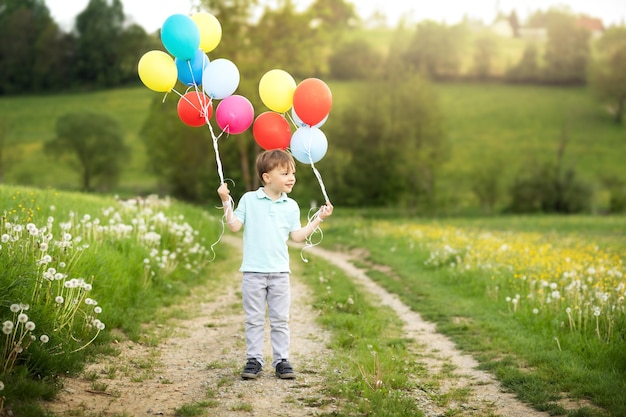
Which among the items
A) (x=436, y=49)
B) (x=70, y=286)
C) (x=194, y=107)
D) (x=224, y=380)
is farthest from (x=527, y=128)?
(x=70, y=286)

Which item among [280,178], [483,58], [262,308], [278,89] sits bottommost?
[262,308]

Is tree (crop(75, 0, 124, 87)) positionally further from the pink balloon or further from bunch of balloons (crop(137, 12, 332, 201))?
the pink balloon

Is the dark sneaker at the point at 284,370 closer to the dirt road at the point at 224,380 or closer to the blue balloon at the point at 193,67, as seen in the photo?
the dirt road at the point at 224,380

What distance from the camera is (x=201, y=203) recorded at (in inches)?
1591

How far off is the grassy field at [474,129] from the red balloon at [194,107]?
3776 centimetres

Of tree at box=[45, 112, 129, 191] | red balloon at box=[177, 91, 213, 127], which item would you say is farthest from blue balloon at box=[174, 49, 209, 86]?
tree at box=[45, 112, 129, 191]

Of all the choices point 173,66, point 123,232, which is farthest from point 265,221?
point 123,232

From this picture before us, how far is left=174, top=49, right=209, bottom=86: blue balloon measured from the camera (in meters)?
7.59

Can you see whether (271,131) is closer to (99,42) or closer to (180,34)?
(180,34)

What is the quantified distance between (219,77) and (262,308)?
2678 millimetres

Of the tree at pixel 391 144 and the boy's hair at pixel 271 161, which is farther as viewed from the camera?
the tree at pixel 391 144

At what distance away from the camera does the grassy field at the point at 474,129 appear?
51.6 meters

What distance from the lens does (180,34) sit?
711 cm

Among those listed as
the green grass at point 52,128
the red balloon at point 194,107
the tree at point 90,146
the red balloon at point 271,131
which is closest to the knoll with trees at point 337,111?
the green grass at point 52,128
